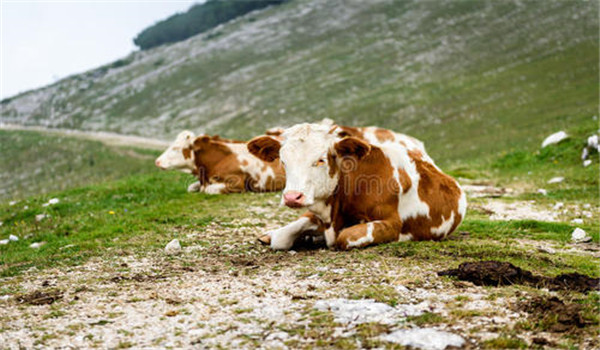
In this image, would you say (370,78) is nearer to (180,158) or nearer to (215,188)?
(180,158)

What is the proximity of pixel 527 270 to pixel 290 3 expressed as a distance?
415ft

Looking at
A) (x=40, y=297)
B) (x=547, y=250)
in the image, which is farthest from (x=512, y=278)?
(x=40, y=297)

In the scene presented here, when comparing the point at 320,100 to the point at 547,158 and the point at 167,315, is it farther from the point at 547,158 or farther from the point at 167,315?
the point at 167,315

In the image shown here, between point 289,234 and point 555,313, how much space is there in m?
4.64

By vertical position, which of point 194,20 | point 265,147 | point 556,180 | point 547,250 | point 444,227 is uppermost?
point 194,20

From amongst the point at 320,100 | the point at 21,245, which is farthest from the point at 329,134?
the point at 320,100

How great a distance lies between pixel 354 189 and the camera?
8.69m

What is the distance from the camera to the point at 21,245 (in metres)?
12.0

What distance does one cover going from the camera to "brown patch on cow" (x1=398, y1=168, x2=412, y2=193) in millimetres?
8820

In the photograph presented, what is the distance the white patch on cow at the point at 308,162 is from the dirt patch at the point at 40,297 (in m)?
3.21

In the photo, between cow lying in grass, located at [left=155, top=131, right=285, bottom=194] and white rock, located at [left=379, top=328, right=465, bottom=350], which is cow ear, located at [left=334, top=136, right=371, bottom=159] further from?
cow lying in grass, located at [left=155, top=131, right=285, bottom=194]

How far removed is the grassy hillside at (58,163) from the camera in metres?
41.5

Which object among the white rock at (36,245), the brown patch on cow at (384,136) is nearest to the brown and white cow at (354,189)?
the white rock at (36,245)

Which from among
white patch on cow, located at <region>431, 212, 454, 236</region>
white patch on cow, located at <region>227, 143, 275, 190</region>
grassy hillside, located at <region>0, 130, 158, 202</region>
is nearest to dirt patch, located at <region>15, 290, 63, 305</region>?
white patch on cow, located at <region>431, 212, 454, 236</region>
